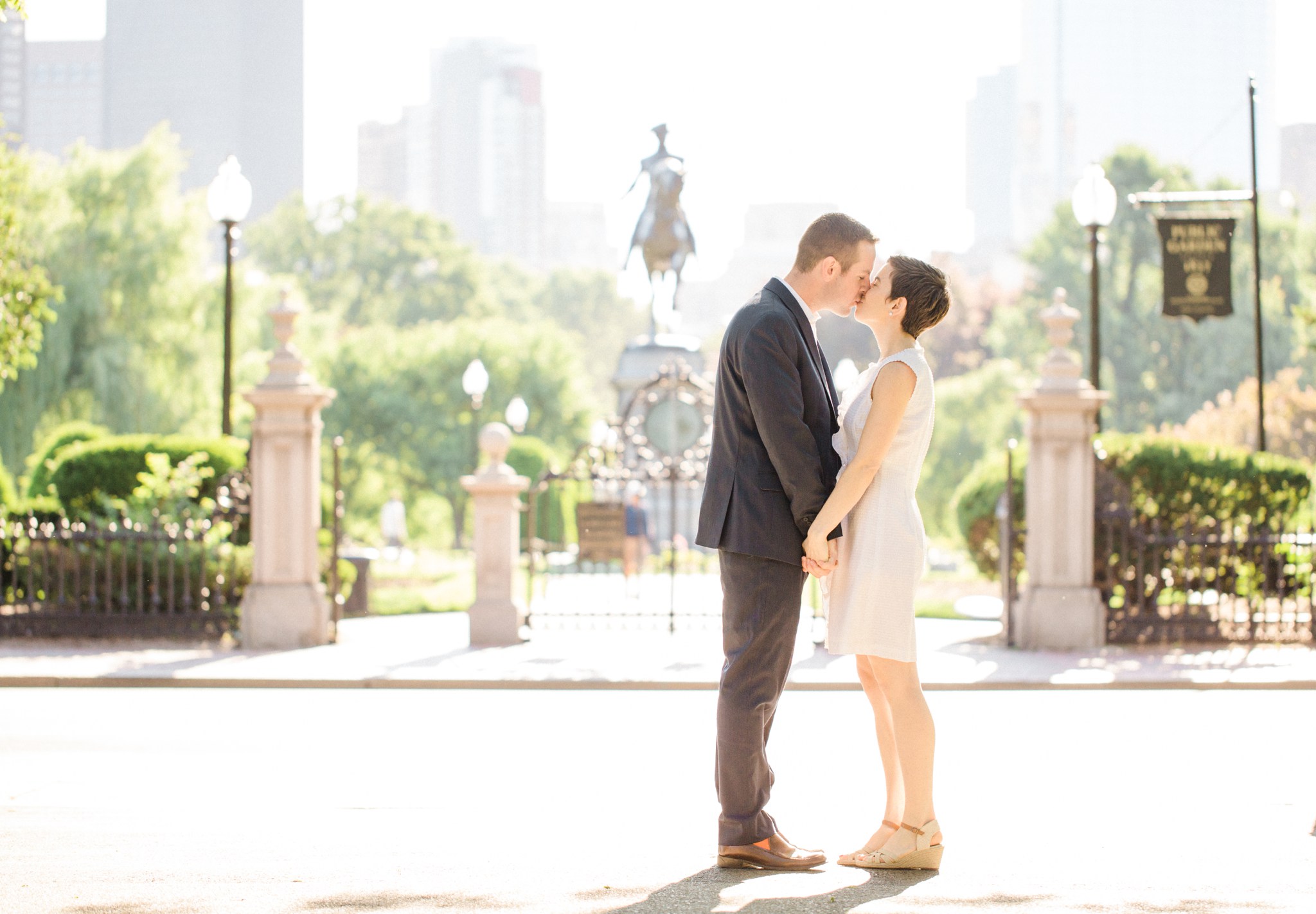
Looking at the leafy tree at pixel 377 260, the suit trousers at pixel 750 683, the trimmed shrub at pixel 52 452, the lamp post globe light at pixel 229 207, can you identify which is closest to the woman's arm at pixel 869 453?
the suit trousers at pixel 750 683

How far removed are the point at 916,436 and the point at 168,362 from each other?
88.4 feet

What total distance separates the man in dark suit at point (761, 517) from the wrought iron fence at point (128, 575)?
914cm

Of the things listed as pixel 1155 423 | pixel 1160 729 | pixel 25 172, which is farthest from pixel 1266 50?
pixel 1160 729

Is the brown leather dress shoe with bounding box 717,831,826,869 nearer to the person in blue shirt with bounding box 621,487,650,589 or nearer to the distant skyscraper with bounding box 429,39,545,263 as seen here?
the person in blue shirt with bounding box 621,487,650,589

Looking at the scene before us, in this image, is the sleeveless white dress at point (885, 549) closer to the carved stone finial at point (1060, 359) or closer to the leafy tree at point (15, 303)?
the carved stone finial at point (1060, 359)

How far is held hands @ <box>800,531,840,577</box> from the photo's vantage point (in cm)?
463

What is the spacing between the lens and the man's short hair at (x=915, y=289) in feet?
15.8

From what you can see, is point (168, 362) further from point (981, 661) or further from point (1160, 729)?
point (1160, 729)

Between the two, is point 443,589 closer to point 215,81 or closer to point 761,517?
point 761,517

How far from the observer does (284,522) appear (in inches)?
503

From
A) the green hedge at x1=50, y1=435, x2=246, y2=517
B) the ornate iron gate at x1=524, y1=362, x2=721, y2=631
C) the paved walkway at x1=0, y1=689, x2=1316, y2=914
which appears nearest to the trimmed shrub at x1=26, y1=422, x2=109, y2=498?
the green hedge at x1=50, y1=435, x2=246, y2=517

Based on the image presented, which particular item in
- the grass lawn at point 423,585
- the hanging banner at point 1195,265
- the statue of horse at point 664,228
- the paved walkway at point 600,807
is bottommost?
the grass lawn at point 423,585

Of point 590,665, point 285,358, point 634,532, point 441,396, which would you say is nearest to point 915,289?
point 590,665

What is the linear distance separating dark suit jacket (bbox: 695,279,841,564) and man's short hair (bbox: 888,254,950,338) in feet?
1.09
